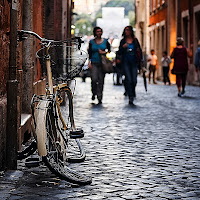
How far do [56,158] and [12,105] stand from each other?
3.08 ft

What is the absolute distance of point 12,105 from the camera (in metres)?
6.88

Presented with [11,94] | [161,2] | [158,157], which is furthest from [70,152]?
[161,2]

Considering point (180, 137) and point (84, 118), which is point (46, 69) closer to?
point (180, 137)

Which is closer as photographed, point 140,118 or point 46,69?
point 46,69

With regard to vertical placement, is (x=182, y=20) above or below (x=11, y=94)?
→ above

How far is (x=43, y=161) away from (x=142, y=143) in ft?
11.3

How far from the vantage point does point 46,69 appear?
654cm

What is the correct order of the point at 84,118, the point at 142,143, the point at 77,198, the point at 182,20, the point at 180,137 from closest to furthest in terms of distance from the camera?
the point at 77,198 → the point at 142,143 → the point at 180,137 → the point at 84,118 → the point at 182,20

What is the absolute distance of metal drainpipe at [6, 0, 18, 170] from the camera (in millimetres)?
6812

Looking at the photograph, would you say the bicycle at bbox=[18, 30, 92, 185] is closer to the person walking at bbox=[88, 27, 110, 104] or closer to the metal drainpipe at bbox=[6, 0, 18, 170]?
the metal drainpipe at bbox=[6, 0, 18, 170]

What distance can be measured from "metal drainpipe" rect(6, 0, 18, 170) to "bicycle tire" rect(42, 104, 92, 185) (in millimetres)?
567

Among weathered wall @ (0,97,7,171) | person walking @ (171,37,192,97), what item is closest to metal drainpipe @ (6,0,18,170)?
weathered wall @ (0,97,7,171)

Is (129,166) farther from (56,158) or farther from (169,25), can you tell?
(169,25)

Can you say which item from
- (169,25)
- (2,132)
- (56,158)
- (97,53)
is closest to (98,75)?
(97,53)
